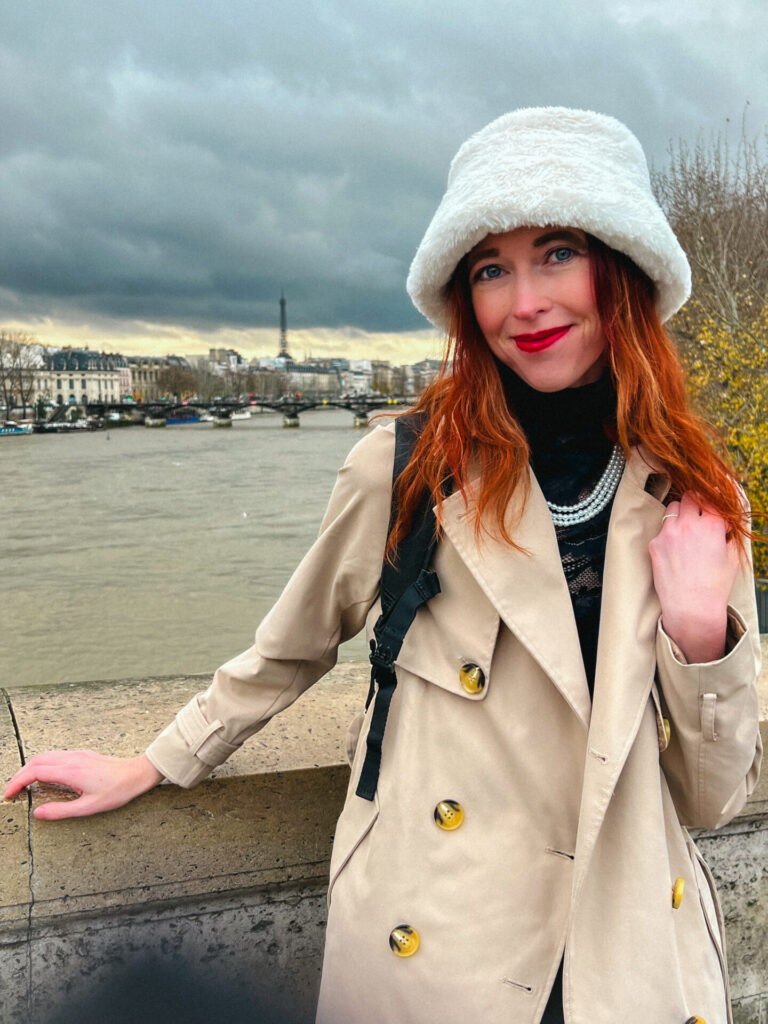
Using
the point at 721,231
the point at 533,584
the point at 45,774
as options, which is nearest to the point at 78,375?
the point at 721,231

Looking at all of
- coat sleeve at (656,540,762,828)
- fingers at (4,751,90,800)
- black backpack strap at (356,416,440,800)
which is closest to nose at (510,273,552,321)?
black backpack strap at (356,416,440,800)

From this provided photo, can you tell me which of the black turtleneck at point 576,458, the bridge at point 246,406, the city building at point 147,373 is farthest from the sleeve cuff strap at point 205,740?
the city building at point 147,373

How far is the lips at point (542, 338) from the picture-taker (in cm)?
107

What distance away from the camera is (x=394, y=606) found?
3.40ft

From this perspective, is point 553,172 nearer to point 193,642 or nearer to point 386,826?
point 386,826

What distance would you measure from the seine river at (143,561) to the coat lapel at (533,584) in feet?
21.9

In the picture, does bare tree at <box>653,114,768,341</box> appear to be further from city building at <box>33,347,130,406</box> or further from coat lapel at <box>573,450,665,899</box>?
city building at <box>33,347,130,406</box>

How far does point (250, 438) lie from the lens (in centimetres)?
4547

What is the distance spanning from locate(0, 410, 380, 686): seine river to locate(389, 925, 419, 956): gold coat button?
261 inches

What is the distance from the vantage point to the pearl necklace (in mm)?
1066

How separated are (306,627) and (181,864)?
394mm

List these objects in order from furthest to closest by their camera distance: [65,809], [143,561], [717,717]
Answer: [143,561] → [65,809] → [717,717]

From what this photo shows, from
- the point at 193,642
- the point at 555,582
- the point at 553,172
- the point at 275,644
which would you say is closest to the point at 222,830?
the point at 275,644

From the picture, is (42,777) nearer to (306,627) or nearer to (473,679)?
(306,627)
